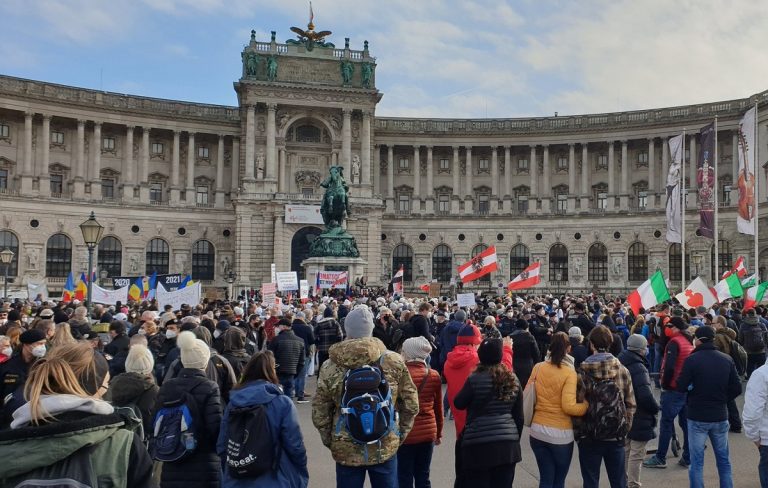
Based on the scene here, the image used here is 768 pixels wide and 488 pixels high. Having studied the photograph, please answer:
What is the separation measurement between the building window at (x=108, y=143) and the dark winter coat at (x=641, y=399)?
196 feet

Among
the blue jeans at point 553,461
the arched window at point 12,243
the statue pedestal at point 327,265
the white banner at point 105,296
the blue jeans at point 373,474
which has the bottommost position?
the blue jeans at point 553,461

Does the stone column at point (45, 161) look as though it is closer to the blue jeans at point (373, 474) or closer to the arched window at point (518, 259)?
the arched window at point (518, 259)

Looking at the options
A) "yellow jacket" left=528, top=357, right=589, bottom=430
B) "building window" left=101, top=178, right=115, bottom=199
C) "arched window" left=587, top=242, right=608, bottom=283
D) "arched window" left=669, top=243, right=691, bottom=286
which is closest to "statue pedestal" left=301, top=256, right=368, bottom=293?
"building window" left=101, top=178, right=115, bottom=199

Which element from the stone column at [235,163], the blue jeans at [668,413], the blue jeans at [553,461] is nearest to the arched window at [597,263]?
the stone column at [235,163]

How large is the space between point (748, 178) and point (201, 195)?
4645 centimetres

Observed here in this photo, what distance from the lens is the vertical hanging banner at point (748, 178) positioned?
30656 millimetres

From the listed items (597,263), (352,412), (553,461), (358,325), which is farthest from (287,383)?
(597,263)

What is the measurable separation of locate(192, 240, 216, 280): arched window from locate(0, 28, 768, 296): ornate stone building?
0.40 ft

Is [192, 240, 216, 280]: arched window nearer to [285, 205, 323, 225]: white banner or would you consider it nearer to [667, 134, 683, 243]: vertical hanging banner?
[285, 205, 323, 225]: white banner

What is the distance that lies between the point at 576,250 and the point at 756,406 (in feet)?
A: 191

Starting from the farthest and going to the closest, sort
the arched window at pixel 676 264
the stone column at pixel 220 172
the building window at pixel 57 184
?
the stone column at pixel 220 172
the arched window at pixel 676 264
the building window at pixel 57 184

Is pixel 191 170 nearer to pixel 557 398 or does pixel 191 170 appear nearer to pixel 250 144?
pixel 250 144

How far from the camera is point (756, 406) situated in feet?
23.9

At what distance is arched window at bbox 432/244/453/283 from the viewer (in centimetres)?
6519
